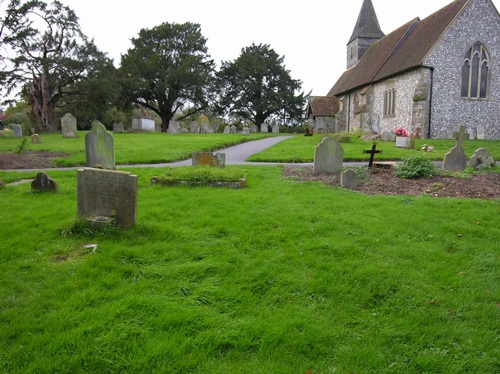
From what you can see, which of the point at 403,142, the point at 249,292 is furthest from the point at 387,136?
the point at 249,292

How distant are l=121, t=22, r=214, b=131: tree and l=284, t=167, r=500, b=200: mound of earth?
33.5 m

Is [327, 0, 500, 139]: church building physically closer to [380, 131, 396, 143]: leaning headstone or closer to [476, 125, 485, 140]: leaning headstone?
[476, 125, 485, 140]: leaning headstone

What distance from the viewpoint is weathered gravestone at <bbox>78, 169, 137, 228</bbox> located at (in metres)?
4.75

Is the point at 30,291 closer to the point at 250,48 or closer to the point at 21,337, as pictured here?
the point at 21,337

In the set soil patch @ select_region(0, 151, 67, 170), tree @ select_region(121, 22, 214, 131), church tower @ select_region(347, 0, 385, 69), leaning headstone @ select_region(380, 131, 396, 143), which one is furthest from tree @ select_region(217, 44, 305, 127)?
soil patch @ select_region(0, 151, 67, 170)

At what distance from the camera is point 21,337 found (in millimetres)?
2648

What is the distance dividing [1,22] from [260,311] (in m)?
33.0

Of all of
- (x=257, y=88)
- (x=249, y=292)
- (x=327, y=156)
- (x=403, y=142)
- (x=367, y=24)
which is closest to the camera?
(x=249, y=292)

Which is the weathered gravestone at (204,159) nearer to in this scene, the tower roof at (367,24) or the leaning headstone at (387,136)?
the leaning headstone at (387,136)

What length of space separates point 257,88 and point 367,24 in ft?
55.1

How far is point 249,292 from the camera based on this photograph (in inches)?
136

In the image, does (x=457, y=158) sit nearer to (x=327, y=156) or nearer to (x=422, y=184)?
(x=422, y=184)

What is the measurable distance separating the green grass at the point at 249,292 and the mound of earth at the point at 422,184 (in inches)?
91.5

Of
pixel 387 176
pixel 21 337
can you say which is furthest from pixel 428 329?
pixel 387 176
